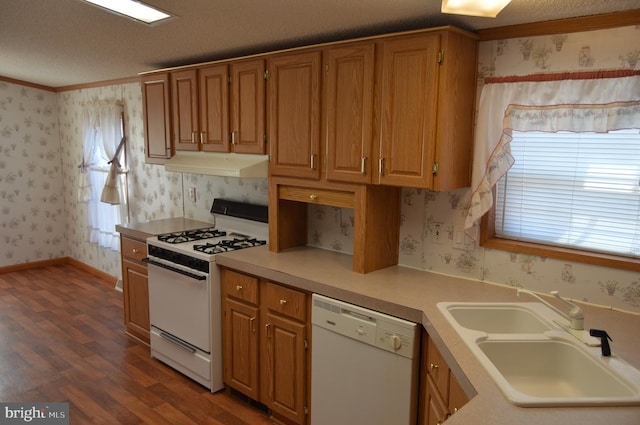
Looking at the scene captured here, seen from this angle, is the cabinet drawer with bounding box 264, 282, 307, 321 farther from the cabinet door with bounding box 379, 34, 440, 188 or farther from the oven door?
the cabinet door with bounding box 379, 34, 440, 188

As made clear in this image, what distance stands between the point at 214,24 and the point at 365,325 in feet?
5.94

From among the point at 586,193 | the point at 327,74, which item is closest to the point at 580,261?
the point at 586,193

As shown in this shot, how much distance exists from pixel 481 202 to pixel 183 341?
7.37 ft

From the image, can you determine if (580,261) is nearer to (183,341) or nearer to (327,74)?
(327,74)

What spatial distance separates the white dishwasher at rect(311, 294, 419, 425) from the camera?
2.14 meters

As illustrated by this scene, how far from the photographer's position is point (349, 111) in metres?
2.52

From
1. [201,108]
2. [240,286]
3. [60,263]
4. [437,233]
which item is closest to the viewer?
[437,233]

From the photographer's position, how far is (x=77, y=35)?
2992mm

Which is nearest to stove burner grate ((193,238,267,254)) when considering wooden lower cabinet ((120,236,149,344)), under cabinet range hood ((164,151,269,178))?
under cabinet range hood ((164,151,269,178))

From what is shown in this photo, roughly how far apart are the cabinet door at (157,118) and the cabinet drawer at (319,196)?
1.31 meters

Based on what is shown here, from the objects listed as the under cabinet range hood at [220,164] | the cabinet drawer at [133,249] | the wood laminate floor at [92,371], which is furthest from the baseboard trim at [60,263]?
the under cabinet range hood at [220,164]

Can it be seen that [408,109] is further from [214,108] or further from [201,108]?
[201,108]

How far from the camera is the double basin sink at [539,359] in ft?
4.72

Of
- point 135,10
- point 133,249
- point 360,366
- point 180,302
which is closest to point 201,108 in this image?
point 135,10
